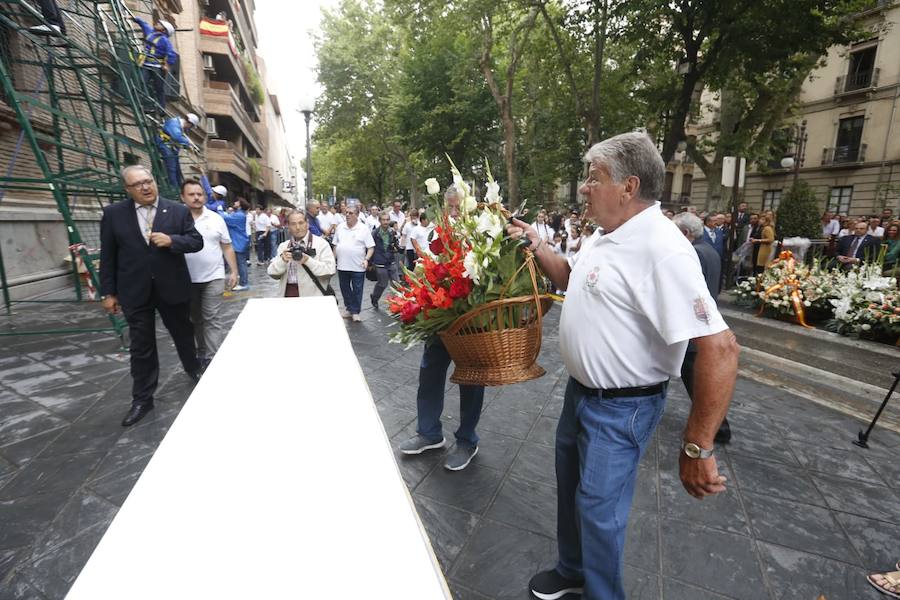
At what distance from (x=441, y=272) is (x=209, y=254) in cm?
343

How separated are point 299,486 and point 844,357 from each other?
755cm

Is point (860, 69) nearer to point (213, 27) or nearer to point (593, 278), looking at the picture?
point (213, 27)

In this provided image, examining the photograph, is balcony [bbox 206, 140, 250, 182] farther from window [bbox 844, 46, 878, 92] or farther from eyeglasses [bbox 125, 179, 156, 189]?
window [bbox 844, 46, 878, 92]

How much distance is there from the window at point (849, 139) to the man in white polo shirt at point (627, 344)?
105ft

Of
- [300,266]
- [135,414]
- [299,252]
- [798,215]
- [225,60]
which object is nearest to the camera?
[135,414]

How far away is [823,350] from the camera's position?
643 centimetres

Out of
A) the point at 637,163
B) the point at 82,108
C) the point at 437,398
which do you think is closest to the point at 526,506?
the point at 437,398

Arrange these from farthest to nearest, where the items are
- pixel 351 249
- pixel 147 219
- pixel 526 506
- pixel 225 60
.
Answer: pixel 225 60 → pixel 351 249 → pixel 147 219 → pixel 526 506

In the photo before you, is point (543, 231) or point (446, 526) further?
point (543, 231)

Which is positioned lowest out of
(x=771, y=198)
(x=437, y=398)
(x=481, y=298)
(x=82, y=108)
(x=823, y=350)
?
(x=823, y=350)

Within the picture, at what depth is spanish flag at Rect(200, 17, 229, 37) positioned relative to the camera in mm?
21408

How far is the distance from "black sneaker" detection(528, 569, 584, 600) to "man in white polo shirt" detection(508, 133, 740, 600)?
0.32 meters

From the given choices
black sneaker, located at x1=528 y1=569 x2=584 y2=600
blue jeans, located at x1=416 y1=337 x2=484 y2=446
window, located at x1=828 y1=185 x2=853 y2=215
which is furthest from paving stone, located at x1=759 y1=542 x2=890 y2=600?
window, located at x1=828 y1=185 x2=853 y2=215

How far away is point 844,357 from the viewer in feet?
20.0
